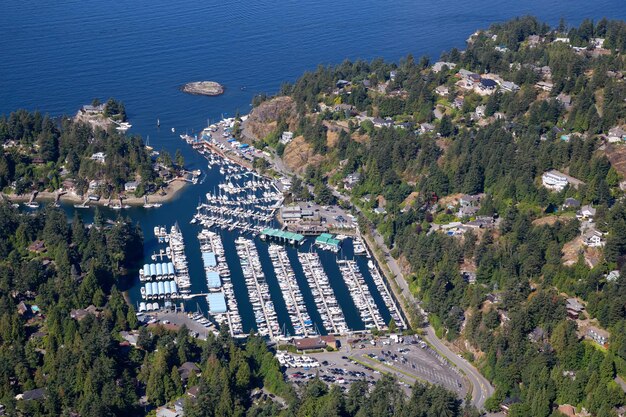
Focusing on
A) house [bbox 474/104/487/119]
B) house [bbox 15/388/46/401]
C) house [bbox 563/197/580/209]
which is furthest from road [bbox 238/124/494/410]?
house [bbox 15/388/46/401]

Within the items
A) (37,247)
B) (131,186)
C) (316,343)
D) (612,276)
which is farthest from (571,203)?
(37,247)

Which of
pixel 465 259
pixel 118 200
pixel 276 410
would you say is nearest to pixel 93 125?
pixel 118 200

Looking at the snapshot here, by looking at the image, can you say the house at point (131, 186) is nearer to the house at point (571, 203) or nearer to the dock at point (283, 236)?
the dock at point (283, 236)

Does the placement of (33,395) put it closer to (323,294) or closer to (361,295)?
(323,294)

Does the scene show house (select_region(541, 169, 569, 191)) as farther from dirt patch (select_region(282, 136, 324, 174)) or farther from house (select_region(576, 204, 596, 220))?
dirt patch (select_region(282, 136, 324, 174))

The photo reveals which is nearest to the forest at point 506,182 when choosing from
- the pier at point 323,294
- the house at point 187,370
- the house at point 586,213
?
the house at point 586,213
